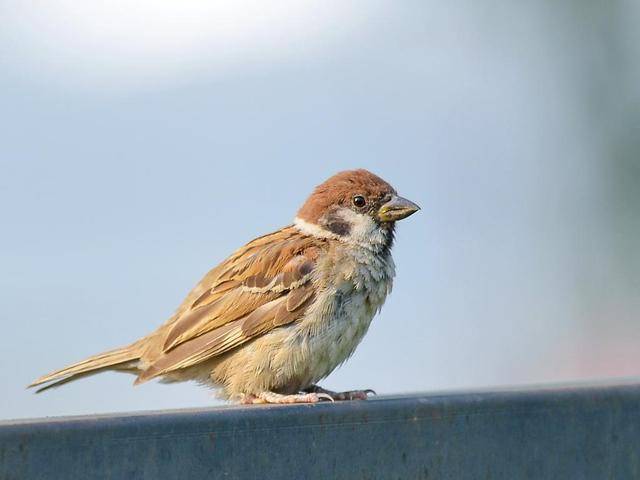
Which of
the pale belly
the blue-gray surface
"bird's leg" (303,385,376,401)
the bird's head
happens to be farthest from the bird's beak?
the blue-gray surface

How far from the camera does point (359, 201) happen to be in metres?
4.28

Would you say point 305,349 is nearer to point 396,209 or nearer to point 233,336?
point 233,336

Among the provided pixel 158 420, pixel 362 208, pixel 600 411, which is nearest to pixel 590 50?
pixel 362 208

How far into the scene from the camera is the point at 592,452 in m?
2.54

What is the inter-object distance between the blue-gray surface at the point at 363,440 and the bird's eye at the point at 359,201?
69.2 inches

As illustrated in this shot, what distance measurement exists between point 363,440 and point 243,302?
167cm

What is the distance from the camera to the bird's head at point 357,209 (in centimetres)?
418

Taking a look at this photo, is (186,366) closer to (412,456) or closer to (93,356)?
(93,356)

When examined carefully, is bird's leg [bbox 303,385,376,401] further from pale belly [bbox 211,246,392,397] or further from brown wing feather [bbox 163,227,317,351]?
brown wing feather [bbox 163,227,317,351]

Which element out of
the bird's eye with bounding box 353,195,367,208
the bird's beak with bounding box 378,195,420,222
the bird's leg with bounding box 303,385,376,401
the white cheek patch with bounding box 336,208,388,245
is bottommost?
the bird's leg with bounding box 303,385,376,401

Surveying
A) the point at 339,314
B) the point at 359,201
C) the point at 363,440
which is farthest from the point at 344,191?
the point at 363,440

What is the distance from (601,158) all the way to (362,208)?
527 centimetres

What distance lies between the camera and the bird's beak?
4200 millimetres

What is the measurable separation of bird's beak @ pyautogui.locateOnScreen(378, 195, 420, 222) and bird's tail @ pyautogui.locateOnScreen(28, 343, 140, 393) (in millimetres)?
1023
